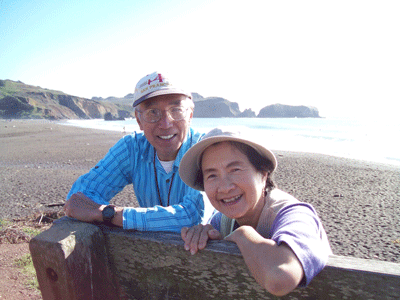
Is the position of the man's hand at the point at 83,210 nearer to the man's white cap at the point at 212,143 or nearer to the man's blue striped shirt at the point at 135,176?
the man's blue striped shirt at the point at 135,176

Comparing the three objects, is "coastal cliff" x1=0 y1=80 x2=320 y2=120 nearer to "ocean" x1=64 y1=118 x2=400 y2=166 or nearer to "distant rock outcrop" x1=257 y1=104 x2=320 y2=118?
"distant rock outcrop" x1=257 y1=104 x2=320 y2=118

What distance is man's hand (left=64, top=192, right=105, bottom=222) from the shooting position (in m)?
1.68

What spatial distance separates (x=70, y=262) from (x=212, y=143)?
3.02 feet

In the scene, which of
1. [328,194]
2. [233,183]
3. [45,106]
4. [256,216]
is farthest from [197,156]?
[45,106]

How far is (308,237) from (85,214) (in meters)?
1.23

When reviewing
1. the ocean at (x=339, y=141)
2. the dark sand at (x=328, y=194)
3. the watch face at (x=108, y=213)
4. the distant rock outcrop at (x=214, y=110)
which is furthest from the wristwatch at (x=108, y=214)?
the distant rock outcrop at (x=214, y=110)

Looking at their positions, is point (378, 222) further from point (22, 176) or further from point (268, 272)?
point (22, 176)

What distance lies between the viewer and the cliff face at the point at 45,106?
286ft

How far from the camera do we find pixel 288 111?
179m

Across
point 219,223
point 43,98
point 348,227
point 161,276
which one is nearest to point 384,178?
point 348,227

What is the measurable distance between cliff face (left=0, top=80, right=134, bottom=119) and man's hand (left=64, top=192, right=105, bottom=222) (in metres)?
96.0

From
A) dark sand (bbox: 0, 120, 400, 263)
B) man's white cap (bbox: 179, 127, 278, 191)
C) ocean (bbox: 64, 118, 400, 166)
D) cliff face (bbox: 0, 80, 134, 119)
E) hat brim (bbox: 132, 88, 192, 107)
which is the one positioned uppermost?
cliff face (bbox: 0, 80, 134, 119)

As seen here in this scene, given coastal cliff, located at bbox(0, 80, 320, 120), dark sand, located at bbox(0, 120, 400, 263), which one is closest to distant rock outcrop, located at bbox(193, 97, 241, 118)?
coastal cliff, located at bbox(0, 80, 320, 120)

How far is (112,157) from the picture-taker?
2385 mm
